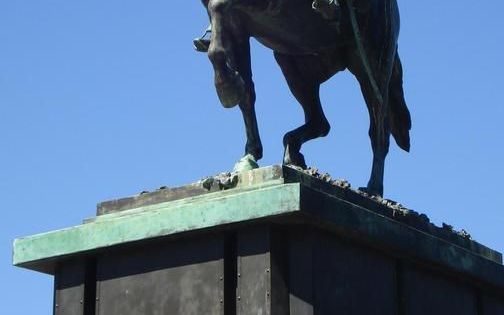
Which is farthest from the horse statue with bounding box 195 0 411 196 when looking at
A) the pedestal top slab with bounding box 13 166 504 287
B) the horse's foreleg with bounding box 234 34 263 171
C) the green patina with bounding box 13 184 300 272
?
the green patina with bounding box 13 184 300 272

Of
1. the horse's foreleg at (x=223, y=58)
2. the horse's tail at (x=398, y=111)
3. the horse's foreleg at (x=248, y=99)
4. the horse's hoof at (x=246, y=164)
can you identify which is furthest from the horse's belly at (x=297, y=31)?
the horse's hoof at (x=246, y=164)

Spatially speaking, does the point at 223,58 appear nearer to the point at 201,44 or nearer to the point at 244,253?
the point at 201,44

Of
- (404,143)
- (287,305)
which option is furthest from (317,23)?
(287,305)

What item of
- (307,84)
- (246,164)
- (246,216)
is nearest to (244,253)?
(246,216)

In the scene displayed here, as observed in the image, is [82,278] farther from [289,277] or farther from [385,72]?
[385,72]

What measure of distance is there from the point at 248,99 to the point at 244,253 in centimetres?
164

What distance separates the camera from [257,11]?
12.6 metres

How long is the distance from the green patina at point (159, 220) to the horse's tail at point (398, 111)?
316cm

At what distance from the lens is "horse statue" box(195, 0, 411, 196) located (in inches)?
487

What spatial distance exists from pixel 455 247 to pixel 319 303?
2.10 meters

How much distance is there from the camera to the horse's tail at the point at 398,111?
1435 centimetres

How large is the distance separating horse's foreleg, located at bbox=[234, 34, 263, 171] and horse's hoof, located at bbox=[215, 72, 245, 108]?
10cm

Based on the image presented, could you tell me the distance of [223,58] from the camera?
12.3 metres

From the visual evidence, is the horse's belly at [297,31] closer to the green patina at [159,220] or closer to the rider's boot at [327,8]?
the rider's boot at [327,8]
